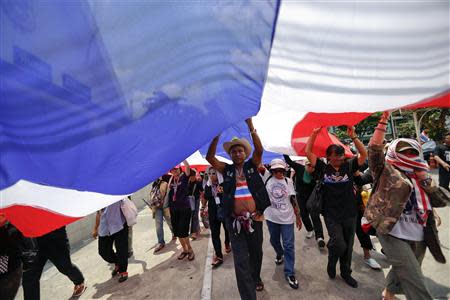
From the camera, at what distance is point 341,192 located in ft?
11.3

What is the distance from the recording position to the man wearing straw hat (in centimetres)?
310

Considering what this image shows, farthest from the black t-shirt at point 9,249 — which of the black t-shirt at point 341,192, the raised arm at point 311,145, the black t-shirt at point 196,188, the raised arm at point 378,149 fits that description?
the raised arm at point 378,149

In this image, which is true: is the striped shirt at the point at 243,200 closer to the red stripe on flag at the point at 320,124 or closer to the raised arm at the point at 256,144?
the raised arm at the point at 256,144

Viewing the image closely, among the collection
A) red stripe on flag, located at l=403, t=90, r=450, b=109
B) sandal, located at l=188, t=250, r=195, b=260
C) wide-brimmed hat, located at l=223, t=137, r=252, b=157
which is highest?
red stripe on flag, located at l=403, t=90, r=450, b=109

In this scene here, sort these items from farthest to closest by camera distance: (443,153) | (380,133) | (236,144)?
(443,153), (236,144), (380,133)

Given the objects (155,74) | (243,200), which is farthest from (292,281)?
(155,74)

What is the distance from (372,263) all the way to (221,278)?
2230 millimetres

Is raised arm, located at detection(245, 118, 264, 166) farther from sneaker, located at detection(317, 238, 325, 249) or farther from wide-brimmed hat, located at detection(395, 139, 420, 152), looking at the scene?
sneaker, located at detection(317, 238, 325, 249)

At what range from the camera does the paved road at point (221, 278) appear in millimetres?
3402

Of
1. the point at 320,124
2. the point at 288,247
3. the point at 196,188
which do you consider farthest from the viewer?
the point at 196,188

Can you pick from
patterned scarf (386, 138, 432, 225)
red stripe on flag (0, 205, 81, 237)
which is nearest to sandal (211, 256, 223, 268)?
patterned scarf (386, 138, 432, 225)

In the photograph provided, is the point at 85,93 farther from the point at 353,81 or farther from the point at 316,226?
the point at 316,226

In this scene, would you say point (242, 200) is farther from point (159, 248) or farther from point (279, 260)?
point (159, 248)

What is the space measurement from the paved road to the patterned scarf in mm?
1259
